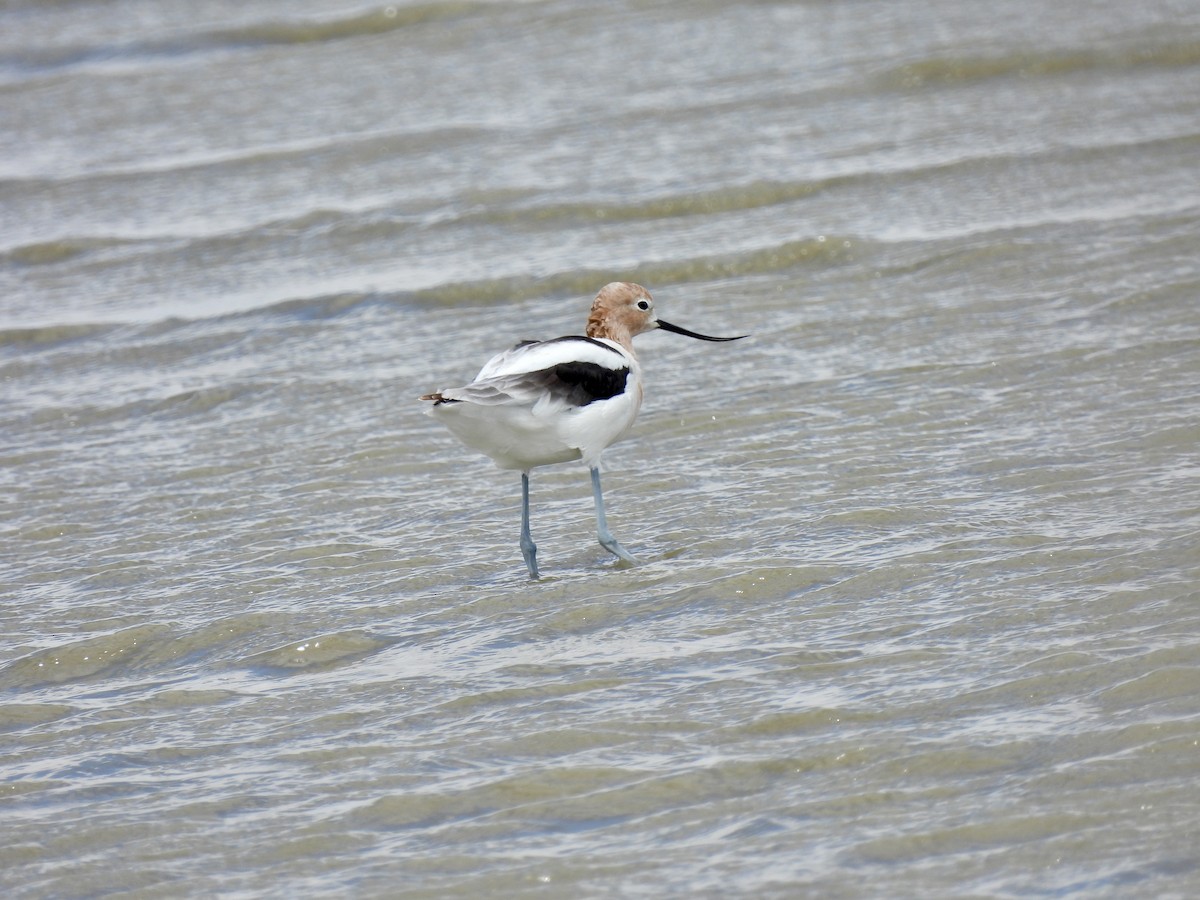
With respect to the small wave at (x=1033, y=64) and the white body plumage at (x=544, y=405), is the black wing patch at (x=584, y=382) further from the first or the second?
the small wave at (x=1033, y=64)

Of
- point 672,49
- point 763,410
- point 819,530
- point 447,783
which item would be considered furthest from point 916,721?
point 672,49

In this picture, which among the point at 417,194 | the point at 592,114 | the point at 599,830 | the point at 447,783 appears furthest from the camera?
the point at 592,114

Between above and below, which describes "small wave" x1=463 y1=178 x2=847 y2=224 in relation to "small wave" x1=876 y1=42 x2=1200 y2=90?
below

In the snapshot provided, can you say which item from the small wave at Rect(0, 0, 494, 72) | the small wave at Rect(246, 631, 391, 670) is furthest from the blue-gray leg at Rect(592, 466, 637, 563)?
the small wave at Rect(0, 0, 494, 72)

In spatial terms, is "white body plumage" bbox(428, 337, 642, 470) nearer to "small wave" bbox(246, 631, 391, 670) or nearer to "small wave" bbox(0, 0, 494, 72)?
"small wave" bbox(246, 631, 391, 670)

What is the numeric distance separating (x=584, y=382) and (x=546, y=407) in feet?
0.67

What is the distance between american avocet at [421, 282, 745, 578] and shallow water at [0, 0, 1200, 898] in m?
0.39

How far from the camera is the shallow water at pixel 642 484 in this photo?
12.2ft

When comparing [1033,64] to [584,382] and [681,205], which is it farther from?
[584,382]

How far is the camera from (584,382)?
536 cm

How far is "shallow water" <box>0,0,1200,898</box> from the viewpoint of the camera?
3717mm

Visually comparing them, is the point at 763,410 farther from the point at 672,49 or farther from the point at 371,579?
the point at 672,49

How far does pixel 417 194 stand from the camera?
35.2 ft

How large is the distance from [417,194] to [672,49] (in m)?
3.40
